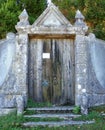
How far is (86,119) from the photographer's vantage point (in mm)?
8656

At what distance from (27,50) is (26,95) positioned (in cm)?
144

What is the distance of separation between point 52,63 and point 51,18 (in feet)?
4.96

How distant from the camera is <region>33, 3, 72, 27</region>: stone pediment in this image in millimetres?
9875

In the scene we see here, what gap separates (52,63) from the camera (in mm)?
10367

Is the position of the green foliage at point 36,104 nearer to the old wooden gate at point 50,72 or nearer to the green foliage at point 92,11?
the old wooden gate at point 50,72

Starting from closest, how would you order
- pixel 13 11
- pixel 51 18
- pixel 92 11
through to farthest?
pixel 51 18 → pixel 13 11 → pixel 92 11

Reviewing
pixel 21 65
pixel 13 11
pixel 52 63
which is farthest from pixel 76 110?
pixel 13 11

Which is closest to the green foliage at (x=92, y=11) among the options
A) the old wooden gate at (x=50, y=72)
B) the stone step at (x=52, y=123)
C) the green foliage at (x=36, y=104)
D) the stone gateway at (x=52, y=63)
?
the stone gateway at (x=52, y=63)

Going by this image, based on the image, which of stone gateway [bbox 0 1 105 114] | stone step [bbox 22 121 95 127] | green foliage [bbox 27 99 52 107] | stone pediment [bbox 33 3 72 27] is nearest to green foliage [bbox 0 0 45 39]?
stone gateway [bbox 0 1 105 114]

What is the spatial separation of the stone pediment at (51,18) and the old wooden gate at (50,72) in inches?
25.4

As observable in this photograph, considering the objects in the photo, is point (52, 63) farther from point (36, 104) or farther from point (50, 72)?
point (36, 104)

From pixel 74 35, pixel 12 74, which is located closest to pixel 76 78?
pixel 74 35

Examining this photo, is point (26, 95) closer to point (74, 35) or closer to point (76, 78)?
point (76, 78)

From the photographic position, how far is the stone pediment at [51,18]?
9.88 meters
